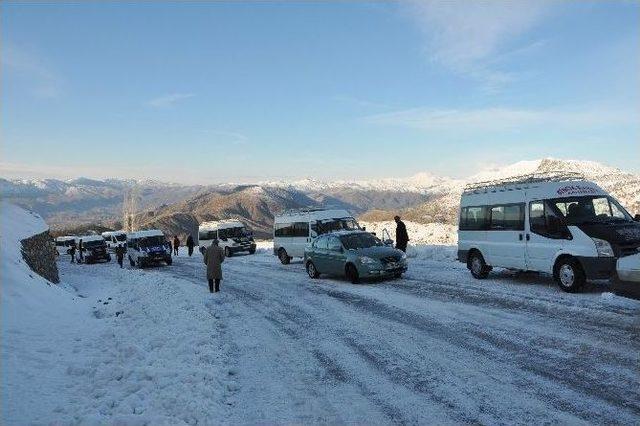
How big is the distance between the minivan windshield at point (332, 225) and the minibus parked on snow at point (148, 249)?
12.3 metres

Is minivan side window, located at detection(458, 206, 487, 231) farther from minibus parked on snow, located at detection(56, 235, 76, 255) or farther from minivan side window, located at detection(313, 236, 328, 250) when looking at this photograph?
minibus parked on snow, located at detection(56, 235, 76, 255)

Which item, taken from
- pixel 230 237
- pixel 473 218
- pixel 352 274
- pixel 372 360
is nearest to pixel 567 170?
pixel 230 237

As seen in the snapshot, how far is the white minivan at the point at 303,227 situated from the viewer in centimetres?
2402

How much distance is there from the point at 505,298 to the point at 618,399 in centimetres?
628

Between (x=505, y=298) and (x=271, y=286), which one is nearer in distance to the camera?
(x=505, y=298)

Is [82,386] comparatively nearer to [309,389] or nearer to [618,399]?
[309,389]

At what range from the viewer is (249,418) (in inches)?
225

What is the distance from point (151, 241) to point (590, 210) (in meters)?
26.8

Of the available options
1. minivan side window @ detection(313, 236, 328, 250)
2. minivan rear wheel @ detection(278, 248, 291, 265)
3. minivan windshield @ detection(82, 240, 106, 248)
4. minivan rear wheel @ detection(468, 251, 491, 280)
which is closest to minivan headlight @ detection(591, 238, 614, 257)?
minivan rear wheel @ detection(468, 251, 491, 280)

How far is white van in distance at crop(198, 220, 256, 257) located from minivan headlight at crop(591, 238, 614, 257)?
26.6 meters

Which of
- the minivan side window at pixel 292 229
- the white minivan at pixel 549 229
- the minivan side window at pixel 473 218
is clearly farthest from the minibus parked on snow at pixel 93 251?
the white minivan at pixel 549 229

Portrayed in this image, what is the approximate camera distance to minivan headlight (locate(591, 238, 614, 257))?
11.4m

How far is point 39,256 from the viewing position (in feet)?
65.7

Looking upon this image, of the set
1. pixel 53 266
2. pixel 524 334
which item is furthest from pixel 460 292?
pixel 53 266
